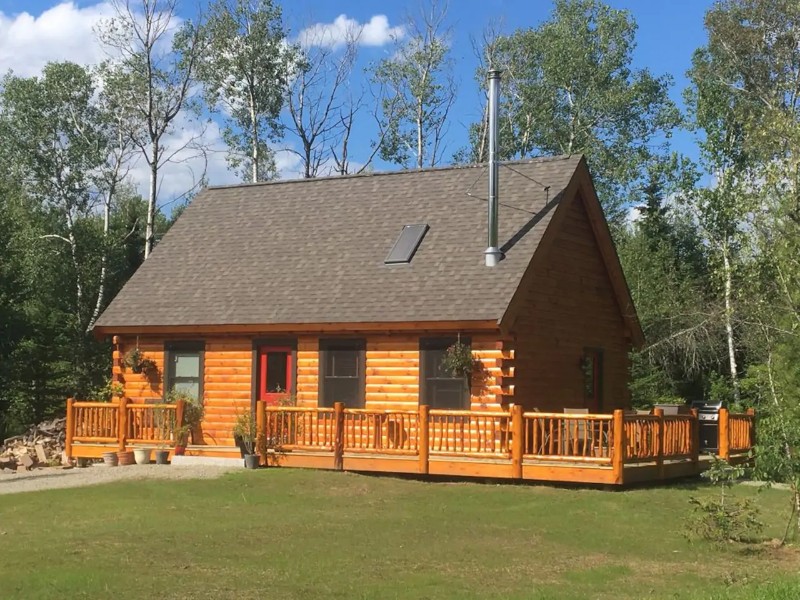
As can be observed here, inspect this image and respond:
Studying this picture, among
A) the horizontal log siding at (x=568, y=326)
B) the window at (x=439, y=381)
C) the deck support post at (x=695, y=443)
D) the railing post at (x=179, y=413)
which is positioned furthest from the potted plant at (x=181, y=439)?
the deck support post at (x=695, y=443)

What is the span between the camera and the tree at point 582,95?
44.9 meters

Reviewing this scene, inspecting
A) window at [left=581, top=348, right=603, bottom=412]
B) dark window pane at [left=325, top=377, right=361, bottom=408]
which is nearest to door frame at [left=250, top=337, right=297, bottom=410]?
dark window pane at [left=325, top=377, right=361, bottom=408]

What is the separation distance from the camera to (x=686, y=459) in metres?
19.9

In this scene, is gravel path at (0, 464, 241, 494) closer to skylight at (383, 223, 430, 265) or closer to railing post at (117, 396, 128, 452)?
railing post at (117, 396, 128, 452)

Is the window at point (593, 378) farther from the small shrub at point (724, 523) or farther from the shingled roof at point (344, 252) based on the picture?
the small shrub at point (724, 523)

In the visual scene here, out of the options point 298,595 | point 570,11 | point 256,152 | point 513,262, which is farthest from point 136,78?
point 298,595

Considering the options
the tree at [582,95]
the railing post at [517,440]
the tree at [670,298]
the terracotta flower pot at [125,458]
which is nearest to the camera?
the railing post at [517,440]

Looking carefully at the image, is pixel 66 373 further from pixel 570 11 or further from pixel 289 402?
pixel 570 11

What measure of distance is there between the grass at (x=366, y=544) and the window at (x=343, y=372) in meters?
2.99

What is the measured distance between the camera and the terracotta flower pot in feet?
71.0

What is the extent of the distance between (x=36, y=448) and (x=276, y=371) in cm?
756

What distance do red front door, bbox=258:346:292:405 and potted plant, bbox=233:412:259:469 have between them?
1.56 meters

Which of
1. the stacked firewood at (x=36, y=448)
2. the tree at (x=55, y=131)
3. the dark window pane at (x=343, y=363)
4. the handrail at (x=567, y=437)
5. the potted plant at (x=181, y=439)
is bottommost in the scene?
the stacked firewood at (x=36, y=448)

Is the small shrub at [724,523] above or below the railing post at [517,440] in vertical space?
below
